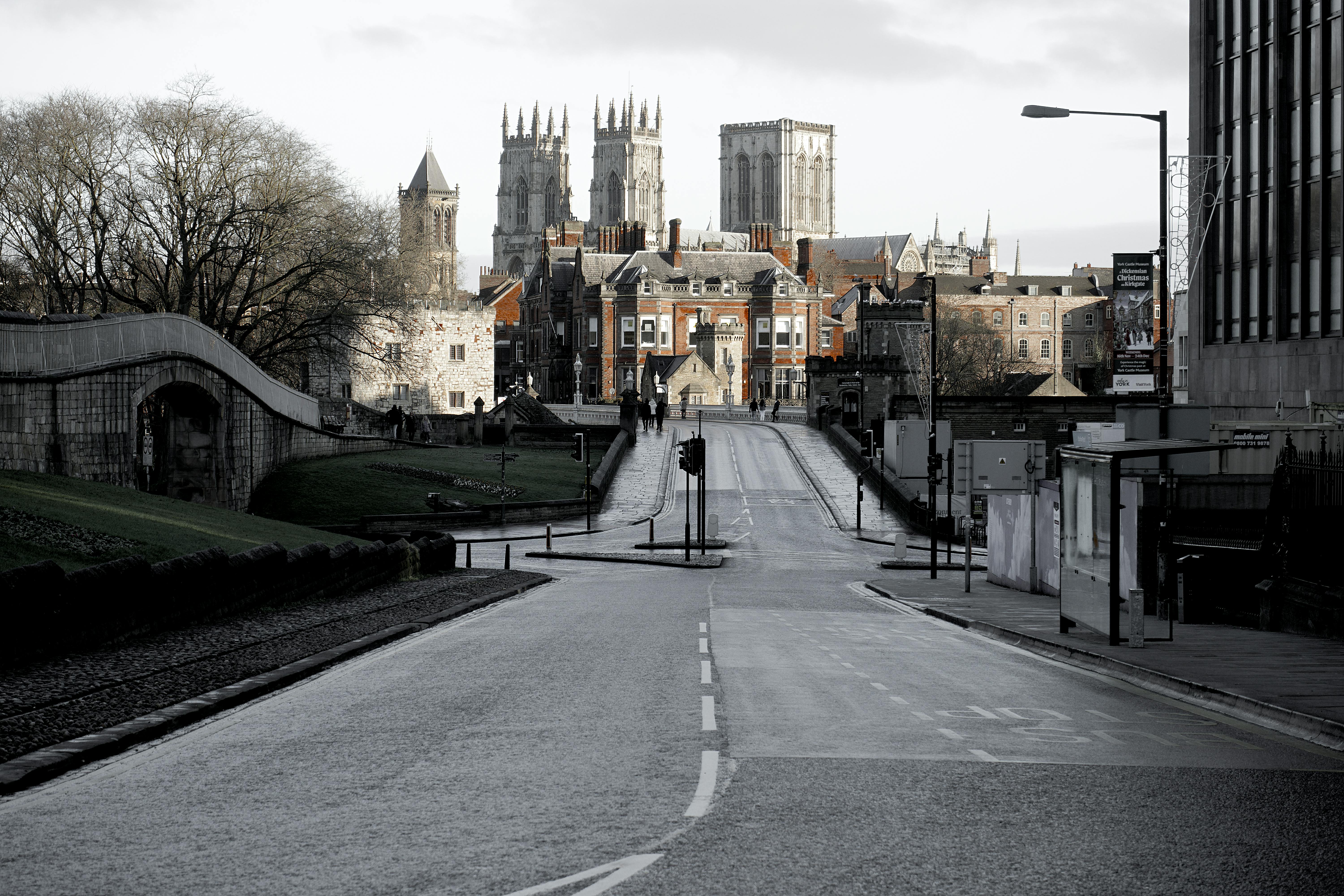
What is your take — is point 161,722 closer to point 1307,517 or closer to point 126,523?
point 126,523

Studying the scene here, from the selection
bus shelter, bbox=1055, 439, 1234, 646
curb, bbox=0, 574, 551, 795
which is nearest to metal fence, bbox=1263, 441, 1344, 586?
bus shelter, bbox=1055, 439, 1234, 646

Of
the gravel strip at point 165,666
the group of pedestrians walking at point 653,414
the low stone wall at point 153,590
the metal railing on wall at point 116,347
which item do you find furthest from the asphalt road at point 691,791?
the group of pedestrians walking at point 653,414

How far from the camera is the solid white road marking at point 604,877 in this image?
635 centimetres

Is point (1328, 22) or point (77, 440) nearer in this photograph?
point (77, 440)

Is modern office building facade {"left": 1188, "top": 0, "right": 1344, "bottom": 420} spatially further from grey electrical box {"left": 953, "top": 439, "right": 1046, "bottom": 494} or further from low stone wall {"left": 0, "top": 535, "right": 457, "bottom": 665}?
low stone wall {"left": 0, "top": 535, "right": 457, "bottom": 665}

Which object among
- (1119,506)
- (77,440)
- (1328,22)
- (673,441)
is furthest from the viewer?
(673,441)

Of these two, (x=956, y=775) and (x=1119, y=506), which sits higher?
(x=1119, y=506)

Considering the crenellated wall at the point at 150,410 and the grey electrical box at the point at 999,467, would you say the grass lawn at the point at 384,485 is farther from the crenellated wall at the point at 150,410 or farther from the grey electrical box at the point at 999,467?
the grey electrical box at the point at 999,467

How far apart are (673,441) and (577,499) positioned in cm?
2381

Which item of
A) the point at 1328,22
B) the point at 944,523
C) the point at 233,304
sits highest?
the point at 1328,22

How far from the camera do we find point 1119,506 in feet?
51.8

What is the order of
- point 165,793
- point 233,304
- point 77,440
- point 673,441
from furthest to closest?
1. point 673,441
2. point 233,304
3. point 77,440
4. point 165,793

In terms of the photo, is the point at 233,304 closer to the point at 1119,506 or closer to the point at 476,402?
the point at 476,402

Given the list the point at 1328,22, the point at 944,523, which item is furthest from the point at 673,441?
the point at 1328,22
